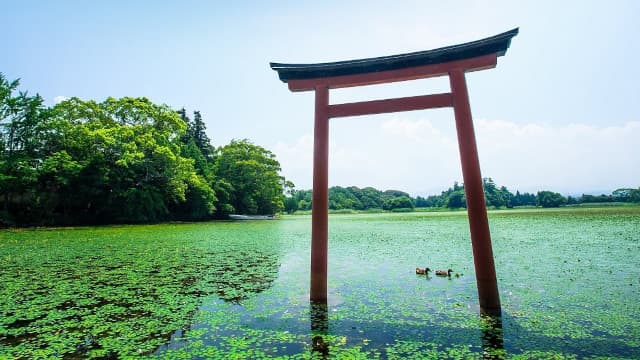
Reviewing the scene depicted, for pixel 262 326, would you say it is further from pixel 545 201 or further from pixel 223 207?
pixel 545 201

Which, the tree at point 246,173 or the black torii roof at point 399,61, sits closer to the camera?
the black torii roof at point 399,61

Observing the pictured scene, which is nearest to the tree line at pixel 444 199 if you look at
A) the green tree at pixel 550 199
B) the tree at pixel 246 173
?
the green tree at pixel 550 199

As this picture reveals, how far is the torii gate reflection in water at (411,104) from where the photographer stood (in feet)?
13.7

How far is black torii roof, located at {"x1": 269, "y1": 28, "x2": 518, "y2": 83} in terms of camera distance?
4180mm

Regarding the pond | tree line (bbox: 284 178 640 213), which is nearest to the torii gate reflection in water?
the pond

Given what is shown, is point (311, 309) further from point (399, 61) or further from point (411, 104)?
point (399, 61)

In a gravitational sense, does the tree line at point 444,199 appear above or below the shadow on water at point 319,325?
above

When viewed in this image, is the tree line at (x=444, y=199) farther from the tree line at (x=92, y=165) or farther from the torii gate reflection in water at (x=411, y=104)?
the torii gate reflection in water at (x=411, y=104)

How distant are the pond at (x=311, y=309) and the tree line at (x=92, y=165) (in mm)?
15241

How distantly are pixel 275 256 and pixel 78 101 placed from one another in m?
22.5

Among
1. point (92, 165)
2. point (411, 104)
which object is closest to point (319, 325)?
point (411, 104)

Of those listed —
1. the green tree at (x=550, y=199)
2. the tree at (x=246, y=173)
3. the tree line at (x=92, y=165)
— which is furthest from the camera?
the green tree at (x=550, y=199)

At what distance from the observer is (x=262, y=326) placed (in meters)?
4.01

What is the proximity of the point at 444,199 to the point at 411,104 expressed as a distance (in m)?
83.3
